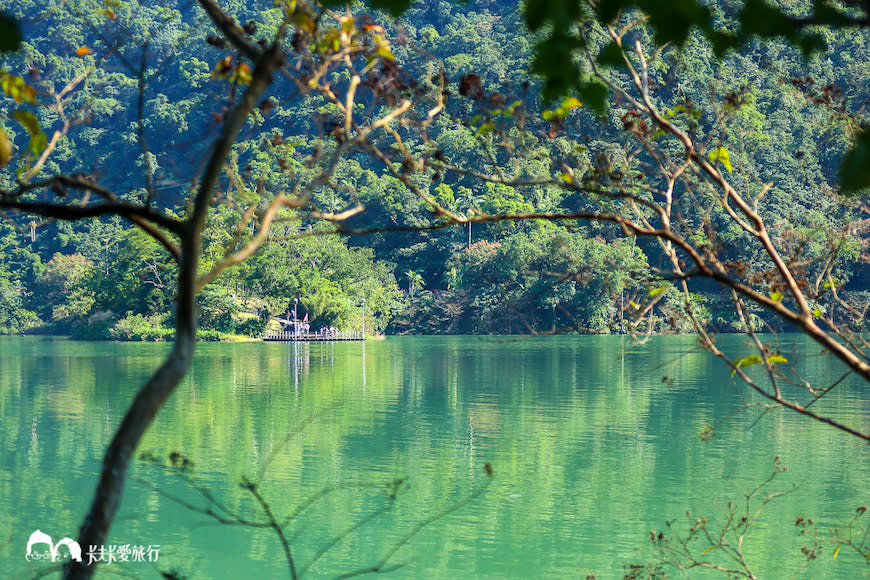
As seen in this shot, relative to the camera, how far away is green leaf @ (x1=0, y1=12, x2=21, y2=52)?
1.23m

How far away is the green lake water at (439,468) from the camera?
711 cm

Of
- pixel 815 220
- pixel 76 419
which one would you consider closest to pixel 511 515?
pixel 76 419

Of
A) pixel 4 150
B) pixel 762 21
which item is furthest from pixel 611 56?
pixel 4 150

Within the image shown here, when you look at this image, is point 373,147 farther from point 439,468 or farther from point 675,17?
point 439,468

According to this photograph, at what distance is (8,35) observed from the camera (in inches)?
48.7

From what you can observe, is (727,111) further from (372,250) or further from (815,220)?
(372,250)

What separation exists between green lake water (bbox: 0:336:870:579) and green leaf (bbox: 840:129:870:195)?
4.72ft

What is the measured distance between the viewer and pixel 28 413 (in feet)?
46.0

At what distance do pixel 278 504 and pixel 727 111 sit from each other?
6081 millimetres

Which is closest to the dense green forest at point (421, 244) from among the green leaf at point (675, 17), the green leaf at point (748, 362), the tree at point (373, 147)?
the tree at point (373, 147)

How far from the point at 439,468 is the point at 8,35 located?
896 centimetres

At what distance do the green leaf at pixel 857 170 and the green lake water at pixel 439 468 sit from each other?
1.44 m

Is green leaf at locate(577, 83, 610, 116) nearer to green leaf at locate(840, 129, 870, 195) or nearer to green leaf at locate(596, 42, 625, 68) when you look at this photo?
green leaf at locate(596, 42, 625, 68)

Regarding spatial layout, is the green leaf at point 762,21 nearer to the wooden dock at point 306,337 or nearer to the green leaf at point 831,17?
the green leaf at point 831,17
